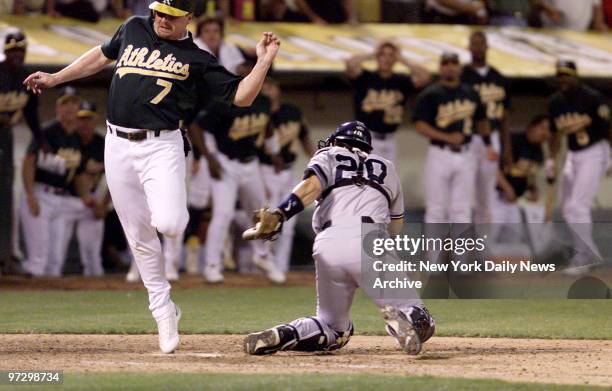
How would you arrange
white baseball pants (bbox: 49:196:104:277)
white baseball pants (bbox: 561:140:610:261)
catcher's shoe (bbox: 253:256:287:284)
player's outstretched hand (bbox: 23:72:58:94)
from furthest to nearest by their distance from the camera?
white baseball pants (bbox: 561:140:610:261) < white baseball pants (bbox: 49:196:104:277) < catcher's shoe (bbox: 253:256:287:284) < player's outstretched hand (bbox: 23:72:58:94)

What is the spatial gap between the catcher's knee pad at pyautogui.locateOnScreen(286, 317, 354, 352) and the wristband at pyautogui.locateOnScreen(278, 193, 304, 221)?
2.18 ft

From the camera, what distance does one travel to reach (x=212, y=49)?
40.3ft

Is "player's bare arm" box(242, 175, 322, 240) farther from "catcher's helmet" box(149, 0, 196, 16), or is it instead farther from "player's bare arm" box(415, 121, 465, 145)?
"player's bare arm" box(415, 121, 465, 145)

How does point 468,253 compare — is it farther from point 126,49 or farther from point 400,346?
point 126,49

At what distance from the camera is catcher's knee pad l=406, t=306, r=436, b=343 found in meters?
7.01

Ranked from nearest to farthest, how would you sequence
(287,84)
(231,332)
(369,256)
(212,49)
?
(369,256) < (231,332) < (212,49) < (287,84)

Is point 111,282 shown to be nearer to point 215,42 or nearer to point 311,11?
point 215,42

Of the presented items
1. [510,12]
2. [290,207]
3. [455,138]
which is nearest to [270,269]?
[455,138]

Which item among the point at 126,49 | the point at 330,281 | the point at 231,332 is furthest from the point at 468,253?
the point at 126,49

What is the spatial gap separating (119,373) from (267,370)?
2.31 ft

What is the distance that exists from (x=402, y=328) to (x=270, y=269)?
5.63 m

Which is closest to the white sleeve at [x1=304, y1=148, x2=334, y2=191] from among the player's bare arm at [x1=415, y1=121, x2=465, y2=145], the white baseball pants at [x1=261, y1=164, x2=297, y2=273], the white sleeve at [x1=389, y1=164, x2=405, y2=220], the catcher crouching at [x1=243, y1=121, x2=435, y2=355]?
the catcher crouching at [x1=243, y1=121, x2=435, y2=355]

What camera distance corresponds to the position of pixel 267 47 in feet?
22.7

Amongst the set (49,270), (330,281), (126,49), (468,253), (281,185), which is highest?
(126,49)
